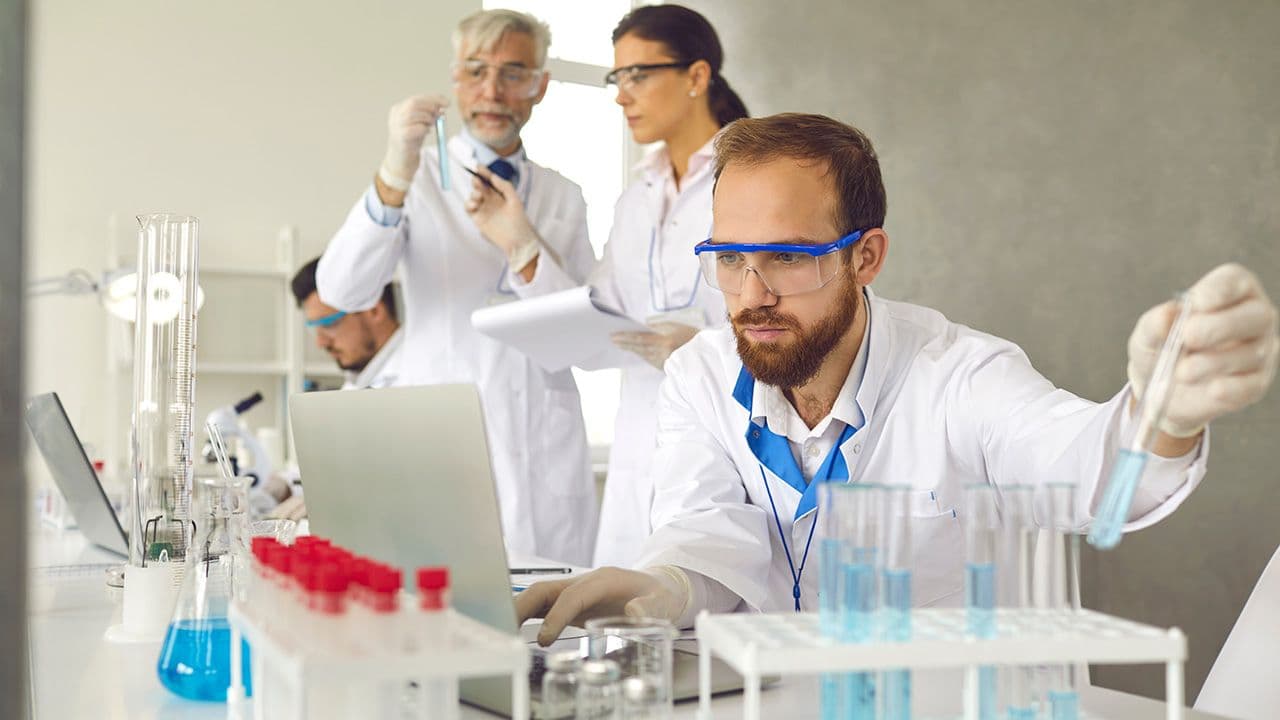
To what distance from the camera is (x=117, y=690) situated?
3.43ft

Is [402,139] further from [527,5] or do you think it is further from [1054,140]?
[527,5]

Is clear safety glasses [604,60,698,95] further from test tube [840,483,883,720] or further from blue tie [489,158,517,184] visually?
test tube [840,483,883,720]

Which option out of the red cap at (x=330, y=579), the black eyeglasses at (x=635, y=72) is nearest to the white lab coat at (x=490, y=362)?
the black eyeglasses at (x=635, y=72)

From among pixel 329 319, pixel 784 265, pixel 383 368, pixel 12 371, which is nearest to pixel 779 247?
pixel 784 265

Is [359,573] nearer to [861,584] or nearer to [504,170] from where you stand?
[861,584]

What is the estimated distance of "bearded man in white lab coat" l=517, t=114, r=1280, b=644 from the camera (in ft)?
4.62

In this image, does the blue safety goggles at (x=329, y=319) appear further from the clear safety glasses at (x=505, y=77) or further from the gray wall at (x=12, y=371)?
the gray wall at (x=12, y=371)

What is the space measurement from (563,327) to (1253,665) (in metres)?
1.36

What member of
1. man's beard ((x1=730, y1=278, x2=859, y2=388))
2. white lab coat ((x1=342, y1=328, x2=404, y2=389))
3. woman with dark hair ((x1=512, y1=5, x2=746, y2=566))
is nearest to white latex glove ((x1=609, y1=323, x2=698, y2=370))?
woman with dark hair ((x1=512, y1=5, x2=746, y2=566))

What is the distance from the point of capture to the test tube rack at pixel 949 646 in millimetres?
632

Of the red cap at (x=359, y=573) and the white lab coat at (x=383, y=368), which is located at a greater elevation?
the white lab coat at (x=383, y=368)

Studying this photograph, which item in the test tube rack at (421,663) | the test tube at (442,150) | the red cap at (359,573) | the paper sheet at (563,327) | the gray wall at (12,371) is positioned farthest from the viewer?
the test tube at (442,150)

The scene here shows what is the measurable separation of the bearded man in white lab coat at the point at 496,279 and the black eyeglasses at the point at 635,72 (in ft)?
1.02

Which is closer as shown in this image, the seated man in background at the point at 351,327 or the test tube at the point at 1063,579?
the test tube at the point at 1063,579
